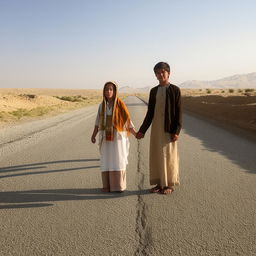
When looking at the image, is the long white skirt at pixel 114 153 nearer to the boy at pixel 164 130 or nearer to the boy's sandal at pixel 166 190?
the boy at pixel 164 130

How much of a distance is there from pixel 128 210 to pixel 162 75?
6.73ft

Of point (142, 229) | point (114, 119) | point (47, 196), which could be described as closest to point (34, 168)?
point (47, 196)

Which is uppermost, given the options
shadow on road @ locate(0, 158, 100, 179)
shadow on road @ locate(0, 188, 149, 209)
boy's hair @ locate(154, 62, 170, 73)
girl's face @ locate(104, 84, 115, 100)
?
boy's hair @ locate(154, 62, 170, 73)

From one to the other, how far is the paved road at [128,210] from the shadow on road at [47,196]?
1 centimetres

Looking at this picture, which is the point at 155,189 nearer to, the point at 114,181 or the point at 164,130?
the point at 114,181

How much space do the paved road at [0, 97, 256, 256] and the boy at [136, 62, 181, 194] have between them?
0.25m

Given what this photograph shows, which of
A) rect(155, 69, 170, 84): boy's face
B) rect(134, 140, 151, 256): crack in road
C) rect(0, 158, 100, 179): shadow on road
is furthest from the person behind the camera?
rect(0, 158, 100, 179): shadow on road

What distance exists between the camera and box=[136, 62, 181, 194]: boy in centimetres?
477

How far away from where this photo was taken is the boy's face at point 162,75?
4.65 meters

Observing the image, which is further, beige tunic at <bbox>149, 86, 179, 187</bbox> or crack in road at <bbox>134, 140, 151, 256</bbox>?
beige tunic at <bbox>149, 86, 179, 187</bbox>

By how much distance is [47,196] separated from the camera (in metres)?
4.83

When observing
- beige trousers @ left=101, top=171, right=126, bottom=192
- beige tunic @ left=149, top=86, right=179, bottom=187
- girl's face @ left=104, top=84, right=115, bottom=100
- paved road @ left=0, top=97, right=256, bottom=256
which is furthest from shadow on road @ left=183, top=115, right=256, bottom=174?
girl's face @ left=104, top=84, right=115, bottom=100

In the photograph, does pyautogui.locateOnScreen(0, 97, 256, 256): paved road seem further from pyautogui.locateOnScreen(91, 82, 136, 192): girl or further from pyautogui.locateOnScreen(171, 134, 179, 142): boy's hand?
pyautogui.locateOnScreen(171, 134, 179, 142): boy's hand

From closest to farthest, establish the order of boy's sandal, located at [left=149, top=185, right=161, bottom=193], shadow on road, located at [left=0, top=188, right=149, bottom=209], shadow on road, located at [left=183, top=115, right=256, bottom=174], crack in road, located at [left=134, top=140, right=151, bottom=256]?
crack in road, located at [left=134, top=140, right=151, bottom=256], shadow on road, located at [left=0, top=188, right=149, bottom=209], boy's sandal, located at [left=149, top=185, right=161, bottom=193], shadow on road, located at [left=183, top=115, right=256, bottom=174]
